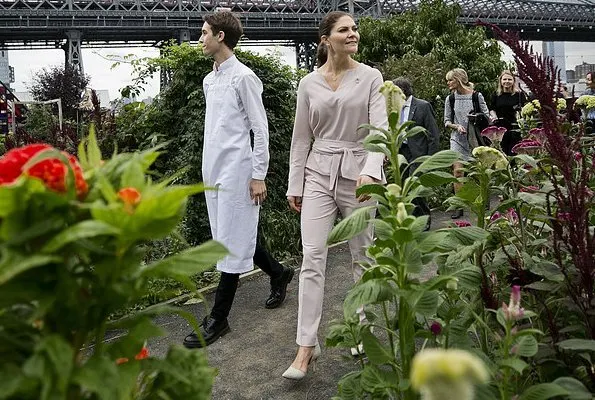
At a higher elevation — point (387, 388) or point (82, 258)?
point (82, 258)

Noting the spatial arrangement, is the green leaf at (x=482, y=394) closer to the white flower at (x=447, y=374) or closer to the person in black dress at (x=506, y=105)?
the white flower at (x=447, y=374)

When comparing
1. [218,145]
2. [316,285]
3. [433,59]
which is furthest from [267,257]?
[433,59]

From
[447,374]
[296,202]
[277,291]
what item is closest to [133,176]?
[447,374]

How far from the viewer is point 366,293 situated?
1945 millimetres

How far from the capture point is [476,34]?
20.0 m

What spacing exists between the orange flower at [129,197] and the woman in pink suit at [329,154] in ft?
8.62

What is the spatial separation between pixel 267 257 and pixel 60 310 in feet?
13.1

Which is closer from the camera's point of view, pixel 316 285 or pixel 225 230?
pixel 316 285

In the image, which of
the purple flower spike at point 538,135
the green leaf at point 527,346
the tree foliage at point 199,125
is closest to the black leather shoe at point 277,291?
the tree foliage at point 199,125

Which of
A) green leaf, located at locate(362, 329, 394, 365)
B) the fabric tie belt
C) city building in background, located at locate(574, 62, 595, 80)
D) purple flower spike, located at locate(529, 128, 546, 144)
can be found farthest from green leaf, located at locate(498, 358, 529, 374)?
city building in background, located at locate(574, 62, 595, 80)

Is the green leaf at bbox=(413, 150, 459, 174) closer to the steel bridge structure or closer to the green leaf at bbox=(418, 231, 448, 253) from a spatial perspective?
the green leaf at bbox=(418, 231, 448, 253)

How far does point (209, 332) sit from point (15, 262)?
354cm

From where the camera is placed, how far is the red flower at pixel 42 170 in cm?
89

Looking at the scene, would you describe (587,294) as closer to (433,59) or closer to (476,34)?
(433,59)
